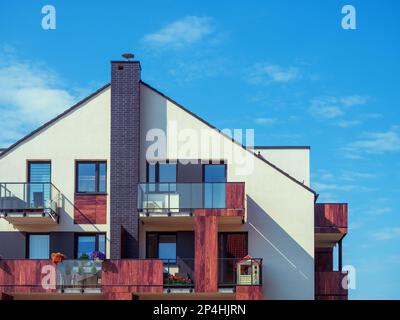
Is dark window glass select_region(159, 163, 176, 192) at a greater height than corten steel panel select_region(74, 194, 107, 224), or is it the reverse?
dark window glass select_region(159, 163, 176, 192)

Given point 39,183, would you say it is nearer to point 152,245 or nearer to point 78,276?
point 78,276

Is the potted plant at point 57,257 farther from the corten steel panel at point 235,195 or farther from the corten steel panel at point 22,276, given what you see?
the corten steel panel at point 235,195

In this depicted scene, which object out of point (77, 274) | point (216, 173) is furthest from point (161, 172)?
point (77, 274)

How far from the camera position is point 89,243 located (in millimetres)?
37438

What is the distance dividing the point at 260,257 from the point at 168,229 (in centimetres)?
364

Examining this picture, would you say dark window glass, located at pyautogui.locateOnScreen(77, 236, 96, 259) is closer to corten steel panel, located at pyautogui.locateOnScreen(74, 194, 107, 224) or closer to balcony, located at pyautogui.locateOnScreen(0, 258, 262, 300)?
corten steel panel, located at pyautogui.locateOnScreen(74, 194, 107, 224)

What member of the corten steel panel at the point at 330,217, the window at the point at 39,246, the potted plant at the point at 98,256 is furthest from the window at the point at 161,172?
the corten steel panel at the point at 330,217

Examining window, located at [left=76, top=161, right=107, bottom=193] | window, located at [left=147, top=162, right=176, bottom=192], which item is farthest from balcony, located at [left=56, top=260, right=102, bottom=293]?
window, located at [left=147, top=162, right=176, bottom=192]

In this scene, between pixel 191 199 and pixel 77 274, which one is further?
pixel 191 199

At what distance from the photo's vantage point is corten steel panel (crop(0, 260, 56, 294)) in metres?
35.1

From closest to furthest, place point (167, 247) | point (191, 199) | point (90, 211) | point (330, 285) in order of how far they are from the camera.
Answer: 1. point (191, 199)
2. point (330, 285)
3. point (90, 211)
4. point (167, 247)

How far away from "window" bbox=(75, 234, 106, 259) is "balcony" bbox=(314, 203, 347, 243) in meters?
8.12

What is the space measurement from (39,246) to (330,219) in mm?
11055
